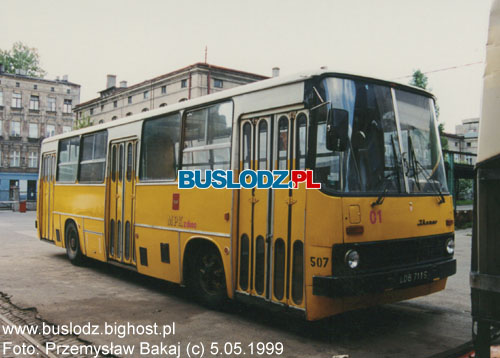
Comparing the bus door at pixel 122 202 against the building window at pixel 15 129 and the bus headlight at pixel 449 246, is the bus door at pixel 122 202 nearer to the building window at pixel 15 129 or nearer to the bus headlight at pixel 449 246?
the bus headlight at pixel 449 246

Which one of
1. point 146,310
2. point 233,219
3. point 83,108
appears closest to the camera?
point 233,219

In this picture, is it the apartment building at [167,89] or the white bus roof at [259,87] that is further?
the apartment building at [167,89]

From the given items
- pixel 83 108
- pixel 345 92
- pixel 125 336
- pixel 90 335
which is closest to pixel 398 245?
pixel 345 92

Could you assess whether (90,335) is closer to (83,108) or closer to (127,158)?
(127,158)

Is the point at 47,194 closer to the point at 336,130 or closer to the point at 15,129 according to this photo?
the point at 336,130

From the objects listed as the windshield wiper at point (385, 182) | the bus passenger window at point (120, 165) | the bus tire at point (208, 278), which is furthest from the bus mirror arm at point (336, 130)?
the bus passenger window at point (120, 165)

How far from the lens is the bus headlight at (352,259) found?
531 centimetres

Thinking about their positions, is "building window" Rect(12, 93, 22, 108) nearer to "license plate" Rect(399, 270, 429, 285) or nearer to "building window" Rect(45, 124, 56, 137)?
"building window" Rect(45, 124, 56, 137)

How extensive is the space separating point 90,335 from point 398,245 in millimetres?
3684

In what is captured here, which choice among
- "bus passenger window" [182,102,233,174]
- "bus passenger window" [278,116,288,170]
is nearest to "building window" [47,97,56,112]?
"bus passenger window" [182,102,233,174]

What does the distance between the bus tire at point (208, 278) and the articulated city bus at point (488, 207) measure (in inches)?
146

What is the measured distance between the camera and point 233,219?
652 centimetres

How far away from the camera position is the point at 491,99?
382 cm

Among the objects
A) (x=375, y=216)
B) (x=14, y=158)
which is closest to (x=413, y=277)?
(x=375, y=216)
